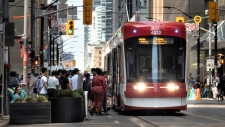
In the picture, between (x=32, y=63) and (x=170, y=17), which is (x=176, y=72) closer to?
(x=32, y=63)

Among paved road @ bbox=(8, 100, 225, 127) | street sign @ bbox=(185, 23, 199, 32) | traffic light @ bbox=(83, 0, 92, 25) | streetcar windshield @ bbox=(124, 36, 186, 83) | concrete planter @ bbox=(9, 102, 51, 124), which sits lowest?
paved road @ bbox=(8, 100, 225, 127)

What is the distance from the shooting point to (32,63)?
111 ft

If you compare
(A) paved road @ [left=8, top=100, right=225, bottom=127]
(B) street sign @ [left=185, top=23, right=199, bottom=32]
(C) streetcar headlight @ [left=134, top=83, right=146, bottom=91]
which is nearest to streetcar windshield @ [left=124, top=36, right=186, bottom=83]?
(C) streetcar headlight @ [left=134, top=83, right=146, bottom=91]

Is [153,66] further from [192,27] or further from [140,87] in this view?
[192,27]

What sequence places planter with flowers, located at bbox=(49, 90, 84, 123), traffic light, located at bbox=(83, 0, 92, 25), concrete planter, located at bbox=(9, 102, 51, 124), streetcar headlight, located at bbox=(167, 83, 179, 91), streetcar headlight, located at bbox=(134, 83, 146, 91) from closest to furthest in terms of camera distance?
1. concrete planter, located at bbox=(9, 102, 51, 124)
2. planter with flowers, located at bbox=(49, 90, 84, 123)
3. streetcar headlight, located at bbox=(134, 83, 146, 91)
4. streetcar headlight, located at bbox=(167, 83, 179, 91)
5. traffic light, located at bbox=(83, 0, 92, 25)

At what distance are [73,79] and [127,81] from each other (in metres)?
4.21

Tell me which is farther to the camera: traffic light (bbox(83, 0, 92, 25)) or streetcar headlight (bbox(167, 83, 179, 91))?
traffic light (bbox(83, 0, 92, 25))

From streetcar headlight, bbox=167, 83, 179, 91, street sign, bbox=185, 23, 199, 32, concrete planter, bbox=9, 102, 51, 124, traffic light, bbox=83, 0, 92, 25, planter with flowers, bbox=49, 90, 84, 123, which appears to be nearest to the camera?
concrete planter, bbox=9, 102, 51, 124

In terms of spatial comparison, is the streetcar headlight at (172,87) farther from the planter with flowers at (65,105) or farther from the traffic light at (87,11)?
the traffic light at (87,11)

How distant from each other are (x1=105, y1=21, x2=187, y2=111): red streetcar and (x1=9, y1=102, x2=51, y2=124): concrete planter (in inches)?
207

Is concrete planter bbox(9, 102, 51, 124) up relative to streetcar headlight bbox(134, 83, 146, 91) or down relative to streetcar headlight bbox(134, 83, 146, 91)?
down

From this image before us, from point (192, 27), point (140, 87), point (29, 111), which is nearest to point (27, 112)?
point (29, 111)

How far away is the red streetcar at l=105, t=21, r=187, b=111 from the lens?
22.3 meters

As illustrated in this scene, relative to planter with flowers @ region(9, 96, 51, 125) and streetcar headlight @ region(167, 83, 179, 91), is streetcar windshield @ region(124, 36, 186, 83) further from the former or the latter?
planter with flowers @ region(9, 96, 51, 125)
